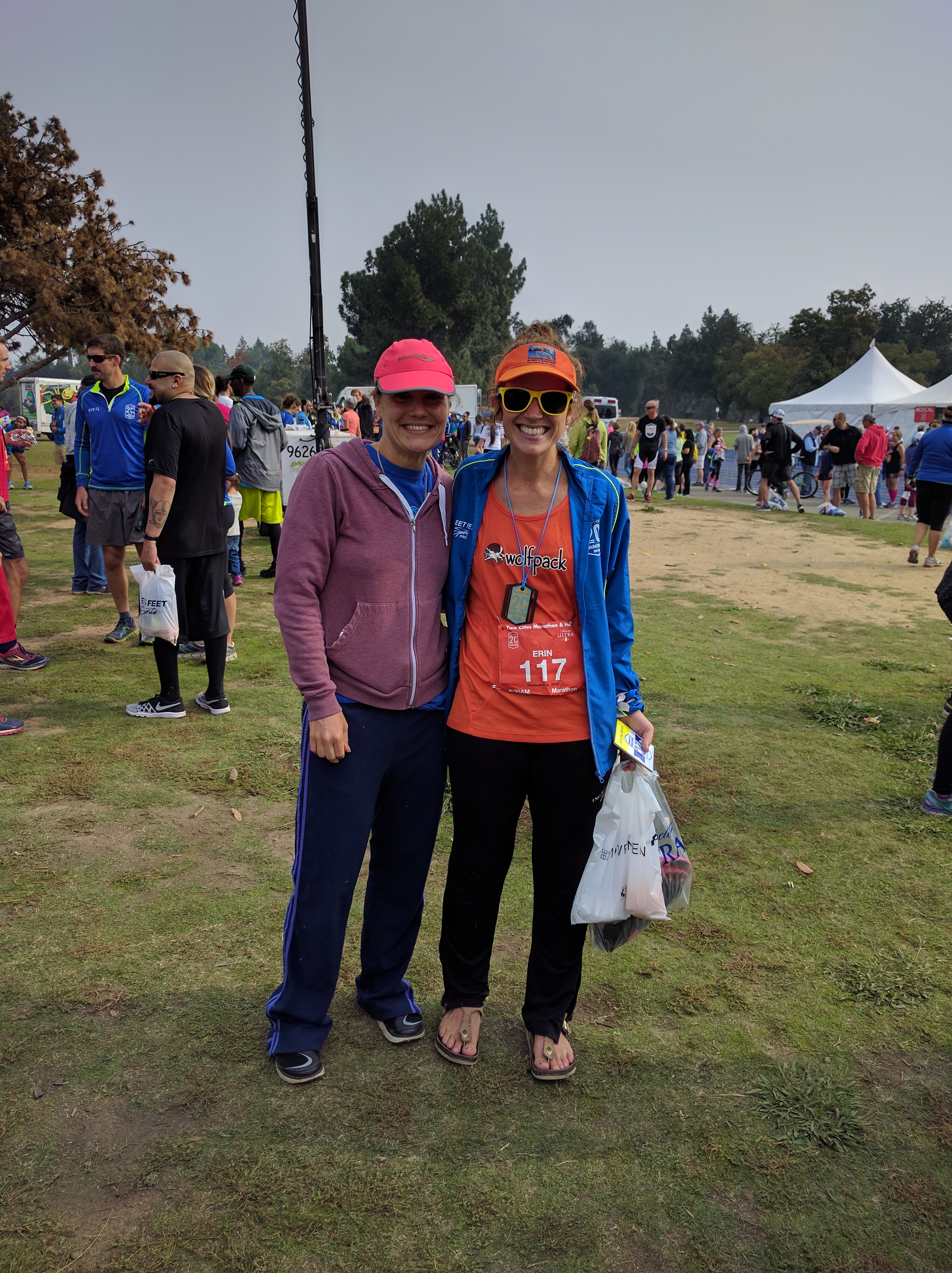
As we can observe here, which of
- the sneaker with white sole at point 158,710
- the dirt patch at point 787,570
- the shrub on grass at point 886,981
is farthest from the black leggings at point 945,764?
the sneaker with white sole at point 158,710

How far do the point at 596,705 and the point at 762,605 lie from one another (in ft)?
24.5

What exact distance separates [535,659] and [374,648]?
43 cm

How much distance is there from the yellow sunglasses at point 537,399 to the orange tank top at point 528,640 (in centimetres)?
24

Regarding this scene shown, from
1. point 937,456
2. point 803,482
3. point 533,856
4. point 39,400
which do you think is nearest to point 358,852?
point 533,856

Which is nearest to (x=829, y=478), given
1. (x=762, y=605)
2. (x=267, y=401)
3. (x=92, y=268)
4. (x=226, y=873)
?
(x=762, y=605)

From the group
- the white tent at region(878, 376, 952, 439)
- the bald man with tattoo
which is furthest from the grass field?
the white tent at region(878, 376, 952, 439)

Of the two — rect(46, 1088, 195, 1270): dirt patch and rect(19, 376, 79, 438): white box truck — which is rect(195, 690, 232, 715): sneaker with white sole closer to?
rect(46, 1088, 195, 1270): dirt patch

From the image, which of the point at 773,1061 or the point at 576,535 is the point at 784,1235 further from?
the point at 576,535

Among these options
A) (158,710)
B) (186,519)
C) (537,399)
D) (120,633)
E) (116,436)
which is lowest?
(158,710)

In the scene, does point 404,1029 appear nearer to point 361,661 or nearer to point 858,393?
point 361,661

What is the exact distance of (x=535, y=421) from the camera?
2344 millimetres

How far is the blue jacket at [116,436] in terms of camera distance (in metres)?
6.16

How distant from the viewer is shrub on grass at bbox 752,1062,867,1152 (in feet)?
7.79

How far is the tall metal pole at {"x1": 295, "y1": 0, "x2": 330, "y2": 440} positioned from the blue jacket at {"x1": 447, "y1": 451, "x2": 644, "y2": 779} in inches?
225
